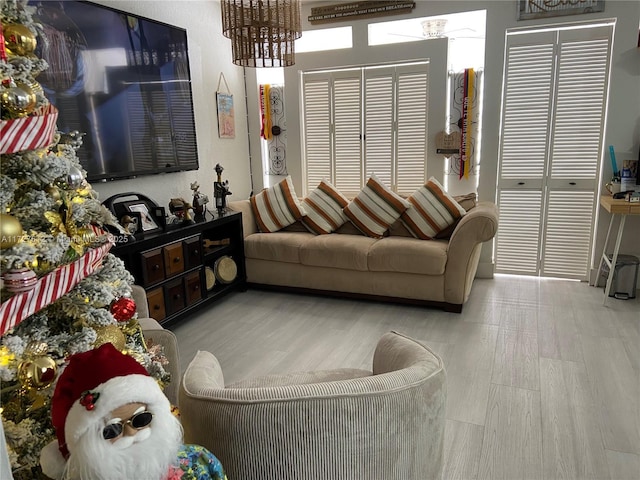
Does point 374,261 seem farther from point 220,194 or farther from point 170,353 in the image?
point 170,353

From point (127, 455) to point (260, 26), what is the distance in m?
2.43

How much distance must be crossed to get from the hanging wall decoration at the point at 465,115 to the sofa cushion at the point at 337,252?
1152mm

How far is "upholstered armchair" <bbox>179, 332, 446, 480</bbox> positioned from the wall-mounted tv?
7.21 ft

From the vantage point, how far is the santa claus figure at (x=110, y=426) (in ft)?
2.85

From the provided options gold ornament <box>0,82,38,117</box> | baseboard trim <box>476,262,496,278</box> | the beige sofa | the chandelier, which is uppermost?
the chandelier

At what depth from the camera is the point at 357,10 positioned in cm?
411

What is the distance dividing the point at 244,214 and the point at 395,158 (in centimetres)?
151

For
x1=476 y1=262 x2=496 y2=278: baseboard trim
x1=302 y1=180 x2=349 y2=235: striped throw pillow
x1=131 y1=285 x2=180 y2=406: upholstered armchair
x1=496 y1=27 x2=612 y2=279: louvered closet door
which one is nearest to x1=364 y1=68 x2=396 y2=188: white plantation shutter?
x1=302 y1=180 x2=349 y2=235: striped throw pillow

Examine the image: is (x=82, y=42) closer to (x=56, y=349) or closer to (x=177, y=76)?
(x=177, y=76)

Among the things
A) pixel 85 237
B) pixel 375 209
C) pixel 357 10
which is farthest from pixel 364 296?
pixel 85 237

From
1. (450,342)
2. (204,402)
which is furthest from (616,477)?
(204,402)

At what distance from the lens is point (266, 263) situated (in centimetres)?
393

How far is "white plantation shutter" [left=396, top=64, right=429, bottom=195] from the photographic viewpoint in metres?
4.10

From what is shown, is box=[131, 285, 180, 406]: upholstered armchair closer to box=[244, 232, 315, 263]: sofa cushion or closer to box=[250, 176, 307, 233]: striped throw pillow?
box=[244, 232, 315, 263]: sofa cushion
